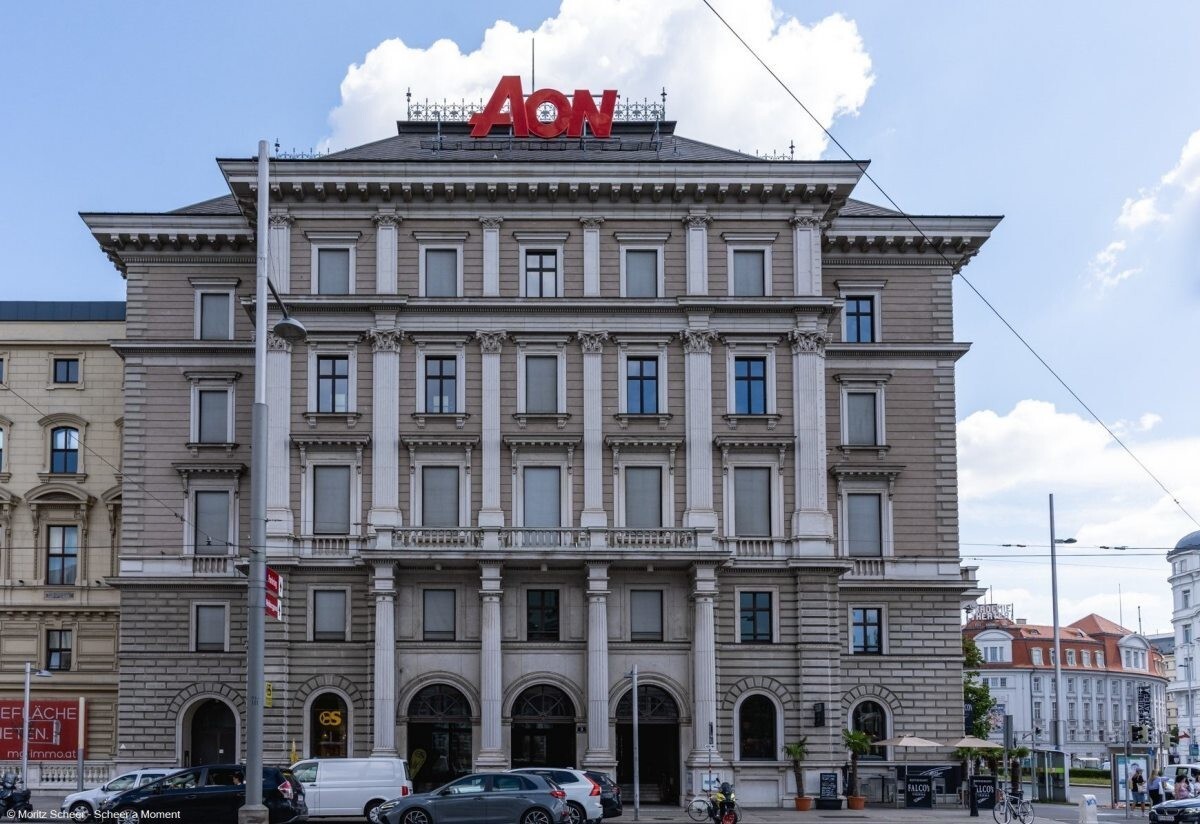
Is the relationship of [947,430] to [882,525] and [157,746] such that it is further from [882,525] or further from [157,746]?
[157,746]

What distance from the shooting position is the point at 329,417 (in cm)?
5431

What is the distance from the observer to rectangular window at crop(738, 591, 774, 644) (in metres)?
53.8

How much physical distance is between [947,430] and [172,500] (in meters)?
28.9

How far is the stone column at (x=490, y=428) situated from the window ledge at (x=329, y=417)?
14.8 ft

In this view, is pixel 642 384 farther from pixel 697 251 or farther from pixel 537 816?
pixel 537 816

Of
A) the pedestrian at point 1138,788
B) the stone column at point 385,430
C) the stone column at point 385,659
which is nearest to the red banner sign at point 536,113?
the stone column at point 385,430

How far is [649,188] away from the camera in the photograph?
55031 millimetres

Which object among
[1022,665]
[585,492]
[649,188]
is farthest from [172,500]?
[1022,665]

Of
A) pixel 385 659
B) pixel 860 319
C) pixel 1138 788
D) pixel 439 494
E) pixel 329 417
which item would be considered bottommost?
pixel 1138 788

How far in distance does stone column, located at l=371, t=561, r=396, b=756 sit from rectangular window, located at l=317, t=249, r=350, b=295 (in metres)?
10.2

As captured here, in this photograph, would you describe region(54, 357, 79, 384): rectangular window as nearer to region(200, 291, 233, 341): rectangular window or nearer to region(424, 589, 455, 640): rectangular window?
region(200, 291, 233, 341): rectangular window

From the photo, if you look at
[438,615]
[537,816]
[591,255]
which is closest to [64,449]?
[438,615]

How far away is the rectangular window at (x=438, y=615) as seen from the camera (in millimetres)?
53219

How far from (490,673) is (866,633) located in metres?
14.6
